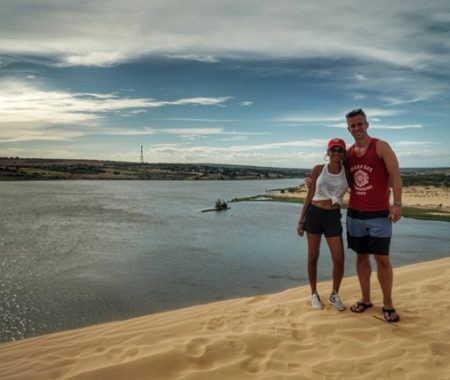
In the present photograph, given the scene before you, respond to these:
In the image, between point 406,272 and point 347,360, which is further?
point 406,272

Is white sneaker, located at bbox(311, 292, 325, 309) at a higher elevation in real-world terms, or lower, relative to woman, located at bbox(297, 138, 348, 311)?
lower

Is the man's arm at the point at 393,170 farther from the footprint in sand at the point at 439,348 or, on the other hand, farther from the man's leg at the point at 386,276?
the footprint in sand at the point at 439,348

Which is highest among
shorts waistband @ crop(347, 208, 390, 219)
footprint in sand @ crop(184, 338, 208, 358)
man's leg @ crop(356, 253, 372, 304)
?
shorts waistband @ crop(347, 208, 390, 219)

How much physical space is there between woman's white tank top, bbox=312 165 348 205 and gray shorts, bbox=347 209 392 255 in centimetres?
27

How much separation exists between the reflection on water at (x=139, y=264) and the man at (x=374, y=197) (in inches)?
169

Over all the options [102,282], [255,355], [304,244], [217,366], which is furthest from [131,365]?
[304,244]

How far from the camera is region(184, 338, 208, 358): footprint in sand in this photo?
456 centimetres

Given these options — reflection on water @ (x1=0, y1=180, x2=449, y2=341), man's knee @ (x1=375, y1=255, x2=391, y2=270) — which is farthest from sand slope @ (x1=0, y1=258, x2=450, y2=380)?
reflection on water @ (x1=0, y1=180, x2=449, y2=341)

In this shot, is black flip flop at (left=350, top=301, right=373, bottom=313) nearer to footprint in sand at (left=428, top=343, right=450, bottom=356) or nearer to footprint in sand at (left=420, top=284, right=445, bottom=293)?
footprint in sand at (left=428, top=343, right=450, bottom=356)

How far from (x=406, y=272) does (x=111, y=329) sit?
5.99m

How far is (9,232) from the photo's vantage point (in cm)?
1955

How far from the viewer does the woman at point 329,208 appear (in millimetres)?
5766

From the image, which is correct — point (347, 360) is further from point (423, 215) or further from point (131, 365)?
point (423, 215)

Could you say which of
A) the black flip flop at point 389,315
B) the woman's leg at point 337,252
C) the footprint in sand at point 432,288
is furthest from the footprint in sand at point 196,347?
the footprint in sand at point 432,288
